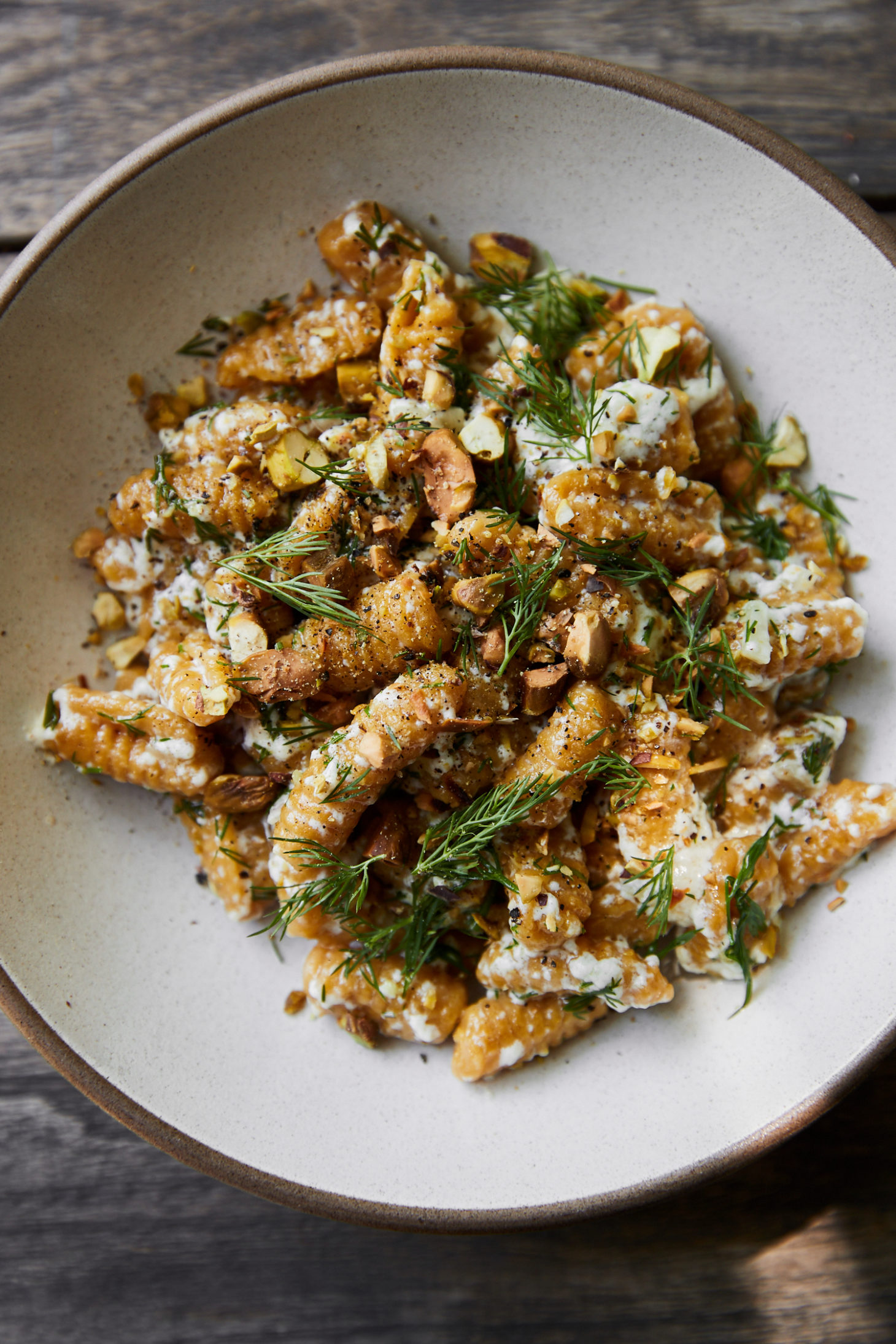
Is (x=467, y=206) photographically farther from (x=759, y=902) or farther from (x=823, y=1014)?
(x=823, y=1014)

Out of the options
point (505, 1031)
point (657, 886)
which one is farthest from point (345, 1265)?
point (657, 886)

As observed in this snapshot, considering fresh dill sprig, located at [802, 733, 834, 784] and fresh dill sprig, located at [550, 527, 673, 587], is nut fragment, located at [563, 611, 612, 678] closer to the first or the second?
fresh dill sprig, located at [550, 527, 673, 587]

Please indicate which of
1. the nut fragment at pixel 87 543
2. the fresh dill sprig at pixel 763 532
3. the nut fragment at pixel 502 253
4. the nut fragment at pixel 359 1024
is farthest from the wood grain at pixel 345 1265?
the nut fragment at pixel 502 253

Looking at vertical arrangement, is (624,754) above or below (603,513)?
below

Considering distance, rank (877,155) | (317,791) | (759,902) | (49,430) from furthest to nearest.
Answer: (877,155)
(49,430)
(759,902)
(317,791)

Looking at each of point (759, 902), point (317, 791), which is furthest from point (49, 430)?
point (759, 902)
